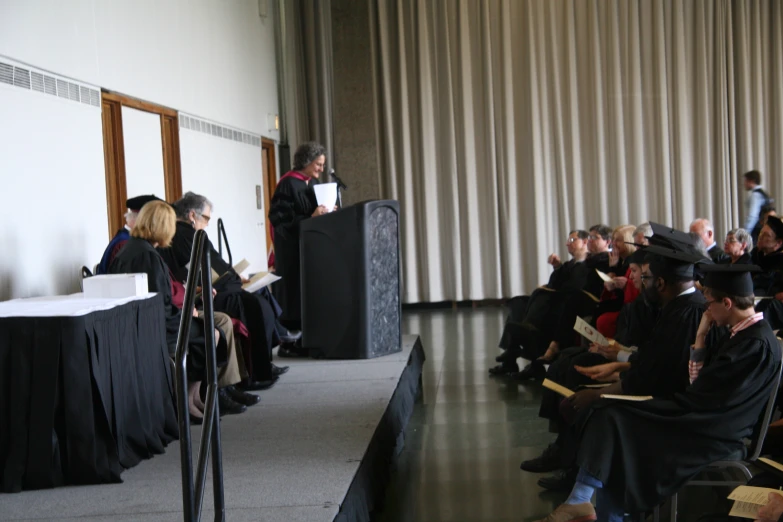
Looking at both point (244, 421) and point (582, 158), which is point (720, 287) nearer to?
point (244, 421)

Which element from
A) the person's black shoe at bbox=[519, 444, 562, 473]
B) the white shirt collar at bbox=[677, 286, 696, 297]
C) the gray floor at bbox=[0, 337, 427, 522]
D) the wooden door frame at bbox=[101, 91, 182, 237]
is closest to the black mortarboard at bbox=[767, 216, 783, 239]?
the white shirt collar at bbox=[677, 286, 696, 297]

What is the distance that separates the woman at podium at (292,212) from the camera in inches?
257

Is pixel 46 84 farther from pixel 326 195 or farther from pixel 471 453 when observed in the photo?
pixel 471 453

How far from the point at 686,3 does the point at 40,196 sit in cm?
898

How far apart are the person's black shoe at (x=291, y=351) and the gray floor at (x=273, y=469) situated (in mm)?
1164

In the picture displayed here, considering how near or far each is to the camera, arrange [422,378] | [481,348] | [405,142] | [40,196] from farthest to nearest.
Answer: [405,142] → [481,348] → [422,378] → [40,196]

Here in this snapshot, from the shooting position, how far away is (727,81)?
1172cm

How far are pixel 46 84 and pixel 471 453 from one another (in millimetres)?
3216

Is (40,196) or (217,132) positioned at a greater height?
(217,132)

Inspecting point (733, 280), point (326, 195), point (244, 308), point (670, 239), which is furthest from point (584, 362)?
point (326, 195)

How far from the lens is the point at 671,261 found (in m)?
3.97

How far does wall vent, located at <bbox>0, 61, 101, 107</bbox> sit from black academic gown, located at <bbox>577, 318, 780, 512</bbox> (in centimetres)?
356

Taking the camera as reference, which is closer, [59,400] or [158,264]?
[59,400]

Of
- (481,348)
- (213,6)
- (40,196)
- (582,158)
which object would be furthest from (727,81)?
(40,196)
